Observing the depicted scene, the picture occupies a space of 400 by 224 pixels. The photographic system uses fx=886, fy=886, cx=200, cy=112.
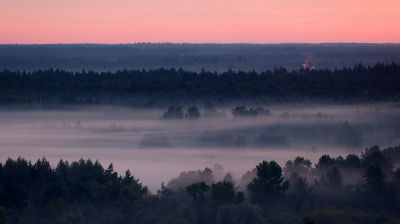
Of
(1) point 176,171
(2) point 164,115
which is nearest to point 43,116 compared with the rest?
(2) point 164,115

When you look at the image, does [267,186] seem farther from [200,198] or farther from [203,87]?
[203,87]

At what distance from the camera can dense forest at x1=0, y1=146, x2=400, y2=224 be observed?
31.2 metres

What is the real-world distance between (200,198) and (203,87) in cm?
6156

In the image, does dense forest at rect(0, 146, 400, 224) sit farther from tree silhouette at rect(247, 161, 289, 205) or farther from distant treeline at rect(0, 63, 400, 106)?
distant treeline at rect(0, 63, 400, 106)

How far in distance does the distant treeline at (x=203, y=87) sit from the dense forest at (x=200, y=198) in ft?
167

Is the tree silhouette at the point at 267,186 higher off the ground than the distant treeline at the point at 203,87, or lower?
lower

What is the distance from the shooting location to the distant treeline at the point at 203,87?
9119 cm

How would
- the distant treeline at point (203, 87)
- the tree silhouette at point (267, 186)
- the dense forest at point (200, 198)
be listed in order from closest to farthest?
the dense forest at point (200, 198) < the tree silhouette at point (267, 186) < the distant treeline at point (203, 87)

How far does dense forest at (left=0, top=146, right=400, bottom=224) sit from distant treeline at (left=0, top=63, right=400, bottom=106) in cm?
5100

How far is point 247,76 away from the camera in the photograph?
10081 centimetres

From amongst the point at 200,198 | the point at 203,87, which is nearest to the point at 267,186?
the point at 200,198

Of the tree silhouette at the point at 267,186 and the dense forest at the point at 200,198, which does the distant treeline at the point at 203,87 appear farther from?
the tree silhouette at the point at 267,186

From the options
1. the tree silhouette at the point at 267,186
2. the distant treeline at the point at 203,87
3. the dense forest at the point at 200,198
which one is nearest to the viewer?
the dense forest at the point at 200,198

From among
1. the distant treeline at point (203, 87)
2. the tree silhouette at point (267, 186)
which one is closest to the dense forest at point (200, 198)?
the tree silhouette at point (267, 186)
